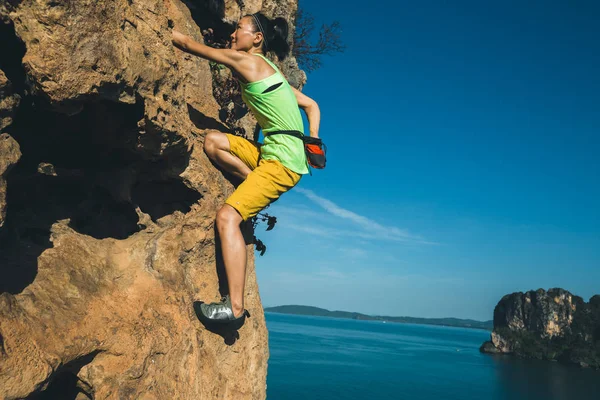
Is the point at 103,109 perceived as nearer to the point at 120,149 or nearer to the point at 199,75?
the point at 120,149

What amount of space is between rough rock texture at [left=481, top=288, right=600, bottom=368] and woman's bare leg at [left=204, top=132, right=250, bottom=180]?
13948 cm

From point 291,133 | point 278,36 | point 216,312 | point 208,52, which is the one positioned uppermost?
point 278,36

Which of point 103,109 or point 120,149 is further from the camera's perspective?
point 120,149

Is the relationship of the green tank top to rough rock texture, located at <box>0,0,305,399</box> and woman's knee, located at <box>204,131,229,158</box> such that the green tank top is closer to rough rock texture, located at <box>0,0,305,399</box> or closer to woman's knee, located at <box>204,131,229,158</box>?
woman's knee, located at <box>204,131,229,158</box>

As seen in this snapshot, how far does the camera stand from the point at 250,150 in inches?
206

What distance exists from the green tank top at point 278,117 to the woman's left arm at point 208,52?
29 centimetres

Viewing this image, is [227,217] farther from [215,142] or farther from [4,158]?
[4,158]

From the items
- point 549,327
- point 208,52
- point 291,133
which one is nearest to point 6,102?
point 208,52

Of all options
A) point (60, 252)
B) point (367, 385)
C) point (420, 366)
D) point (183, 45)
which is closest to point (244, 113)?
point (183, 45)

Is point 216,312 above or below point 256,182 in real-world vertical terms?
below

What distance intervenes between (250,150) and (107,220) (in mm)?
1838

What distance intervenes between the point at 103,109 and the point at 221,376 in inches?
117

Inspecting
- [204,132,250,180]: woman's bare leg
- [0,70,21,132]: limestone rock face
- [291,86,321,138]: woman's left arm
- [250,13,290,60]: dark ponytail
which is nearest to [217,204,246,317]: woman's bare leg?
[204,132,250,180]: woman's bare leg

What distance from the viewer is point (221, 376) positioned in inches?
178
